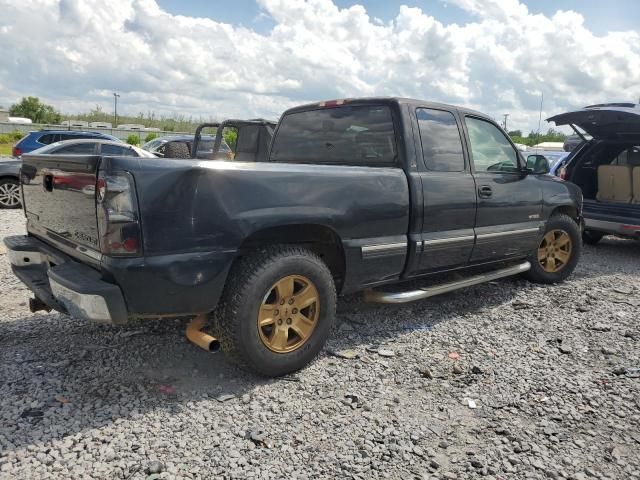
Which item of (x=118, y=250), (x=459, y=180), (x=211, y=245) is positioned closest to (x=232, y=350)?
(x=211, y=245)

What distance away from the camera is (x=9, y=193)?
9.69 m

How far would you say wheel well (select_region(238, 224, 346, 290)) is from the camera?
3.17m

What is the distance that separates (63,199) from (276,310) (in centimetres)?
146

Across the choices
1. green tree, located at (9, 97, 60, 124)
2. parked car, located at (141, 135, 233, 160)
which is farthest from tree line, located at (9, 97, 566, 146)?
parked car, located at (141, 135, 233, 160)

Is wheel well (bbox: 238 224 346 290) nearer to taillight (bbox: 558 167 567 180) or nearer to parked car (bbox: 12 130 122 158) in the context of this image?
taillight (bbox: 558 167 567 180)

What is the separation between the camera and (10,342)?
12.0 ft

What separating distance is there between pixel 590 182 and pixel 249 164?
23.7ft

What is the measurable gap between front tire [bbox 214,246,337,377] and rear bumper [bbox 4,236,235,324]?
144mm

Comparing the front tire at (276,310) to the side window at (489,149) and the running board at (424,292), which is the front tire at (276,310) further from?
the side window at (489,149)

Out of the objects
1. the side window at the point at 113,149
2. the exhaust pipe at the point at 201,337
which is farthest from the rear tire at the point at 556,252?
the side window at the point at 113,149

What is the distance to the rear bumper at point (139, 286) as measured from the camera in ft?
8.72

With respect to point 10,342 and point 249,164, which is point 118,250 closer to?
point 249,164

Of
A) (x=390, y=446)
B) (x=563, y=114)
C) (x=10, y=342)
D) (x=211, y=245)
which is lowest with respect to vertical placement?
(x=390, y=446)

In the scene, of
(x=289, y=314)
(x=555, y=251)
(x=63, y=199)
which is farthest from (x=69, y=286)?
(x=555, y=251)
